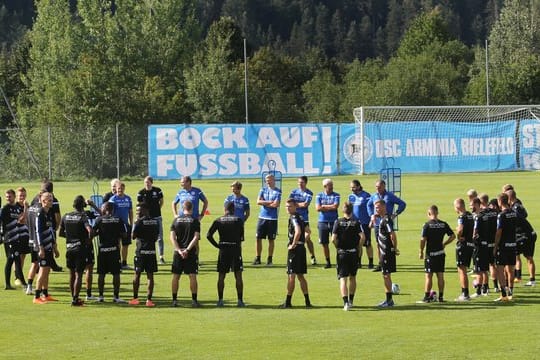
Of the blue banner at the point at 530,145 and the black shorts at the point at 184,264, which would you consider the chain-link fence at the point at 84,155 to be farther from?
the black shorts at the point at 184,264

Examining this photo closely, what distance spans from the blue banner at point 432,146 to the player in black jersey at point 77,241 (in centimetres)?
3884

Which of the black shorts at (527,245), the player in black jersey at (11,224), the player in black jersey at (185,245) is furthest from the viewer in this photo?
the player in black jersey at (11,224)

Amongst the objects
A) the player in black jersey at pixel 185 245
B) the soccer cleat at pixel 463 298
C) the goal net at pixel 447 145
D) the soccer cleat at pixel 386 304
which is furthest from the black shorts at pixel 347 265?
the goal net at pixel 447 145

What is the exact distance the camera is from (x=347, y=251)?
18.3 meters

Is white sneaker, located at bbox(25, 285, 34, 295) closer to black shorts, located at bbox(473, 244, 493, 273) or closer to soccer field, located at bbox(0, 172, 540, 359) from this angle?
soccer field, located at bbox(0, 172, 540, 359)

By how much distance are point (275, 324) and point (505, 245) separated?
4.94 m

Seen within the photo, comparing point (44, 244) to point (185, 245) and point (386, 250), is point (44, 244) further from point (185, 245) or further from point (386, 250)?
point (386, 250)

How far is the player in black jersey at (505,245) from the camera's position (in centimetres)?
1914

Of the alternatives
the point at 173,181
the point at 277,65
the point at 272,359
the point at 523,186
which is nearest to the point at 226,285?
the point at 272,359

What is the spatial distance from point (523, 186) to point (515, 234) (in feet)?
86.4

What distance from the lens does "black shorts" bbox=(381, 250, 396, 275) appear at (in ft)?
60.6

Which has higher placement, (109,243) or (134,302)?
(109,243)

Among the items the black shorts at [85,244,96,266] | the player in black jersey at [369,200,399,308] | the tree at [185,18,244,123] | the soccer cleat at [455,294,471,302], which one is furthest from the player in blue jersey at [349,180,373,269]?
the tree at [185,18,244,123]

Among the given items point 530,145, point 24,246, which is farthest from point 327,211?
point 530,145
